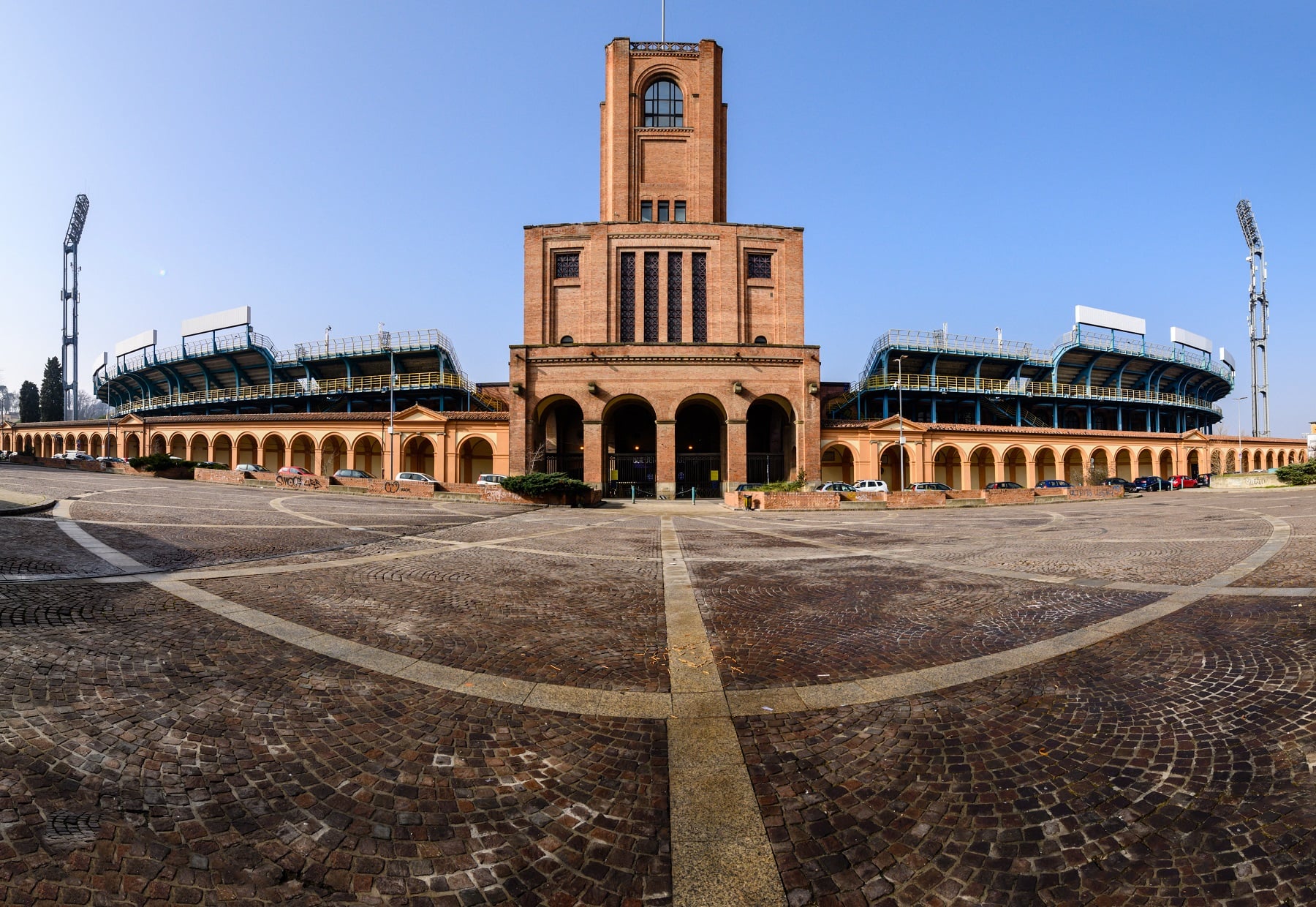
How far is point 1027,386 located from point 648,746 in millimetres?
56044

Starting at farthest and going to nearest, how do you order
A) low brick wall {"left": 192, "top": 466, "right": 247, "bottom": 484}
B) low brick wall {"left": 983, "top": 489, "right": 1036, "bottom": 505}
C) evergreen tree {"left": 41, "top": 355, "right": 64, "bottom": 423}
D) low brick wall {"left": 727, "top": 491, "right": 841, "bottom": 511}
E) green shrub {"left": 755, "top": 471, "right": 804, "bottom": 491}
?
evergreen tree {"left": 41, "top": 355, "right": 64, "bottom": 423}, low brick wall {"left": 192, "top": 466, "right": 247, "bottom": 484}, low brick wall {"left": 983, "top": 489, "right": 1036, "bottom": 505}, green shrub {"left": 755, "top": 471, "right": 804, "bottom": 491}, low brick wall {"left": 727, "top": 491, "right": 841, "bottom": 511}

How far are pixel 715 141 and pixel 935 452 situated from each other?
28983 mm

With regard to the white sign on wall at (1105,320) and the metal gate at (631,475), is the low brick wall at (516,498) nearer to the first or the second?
the metal gate at (631,475)

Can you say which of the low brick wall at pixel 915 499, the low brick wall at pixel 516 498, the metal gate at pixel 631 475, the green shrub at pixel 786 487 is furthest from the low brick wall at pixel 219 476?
the low brick wall at pixel 915 499

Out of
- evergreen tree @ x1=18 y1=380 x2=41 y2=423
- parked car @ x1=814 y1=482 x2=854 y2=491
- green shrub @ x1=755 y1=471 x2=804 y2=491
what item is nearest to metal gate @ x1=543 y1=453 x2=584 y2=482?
green shrub @ x1=755 y1=471 x2=804 y2=491

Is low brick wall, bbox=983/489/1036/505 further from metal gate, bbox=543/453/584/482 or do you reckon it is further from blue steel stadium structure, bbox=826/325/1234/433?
metal gate, bbox=543/453/584/482

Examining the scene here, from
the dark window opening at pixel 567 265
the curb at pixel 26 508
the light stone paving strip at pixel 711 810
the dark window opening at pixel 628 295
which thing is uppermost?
the dark window opening at pixel 567 265

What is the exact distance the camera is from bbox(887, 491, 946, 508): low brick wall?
86.9ft

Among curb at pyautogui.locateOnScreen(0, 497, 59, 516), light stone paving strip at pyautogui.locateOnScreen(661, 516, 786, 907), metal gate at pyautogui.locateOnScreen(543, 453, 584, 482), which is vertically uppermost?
metal gate at pyautogui.locateOnScreen(543, 453, 584, 482)

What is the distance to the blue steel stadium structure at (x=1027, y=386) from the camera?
148 feet

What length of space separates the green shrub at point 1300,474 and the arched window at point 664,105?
4526cm

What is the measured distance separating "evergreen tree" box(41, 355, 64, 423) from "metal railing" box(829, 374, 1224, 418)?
98.3 meters

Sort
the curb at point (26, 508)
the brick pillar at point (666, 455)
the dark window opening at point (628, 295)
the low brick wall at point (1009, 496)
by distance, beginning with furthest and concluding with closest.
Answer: the dark window opening at point (628, 295) < the brick pillar at point (666, 455) < the low brick wall at point (1009, 496) < the curb at point (26, 508)

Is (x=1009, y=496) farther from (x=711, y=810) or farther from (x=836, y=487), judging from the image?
(x=711, y=810)
